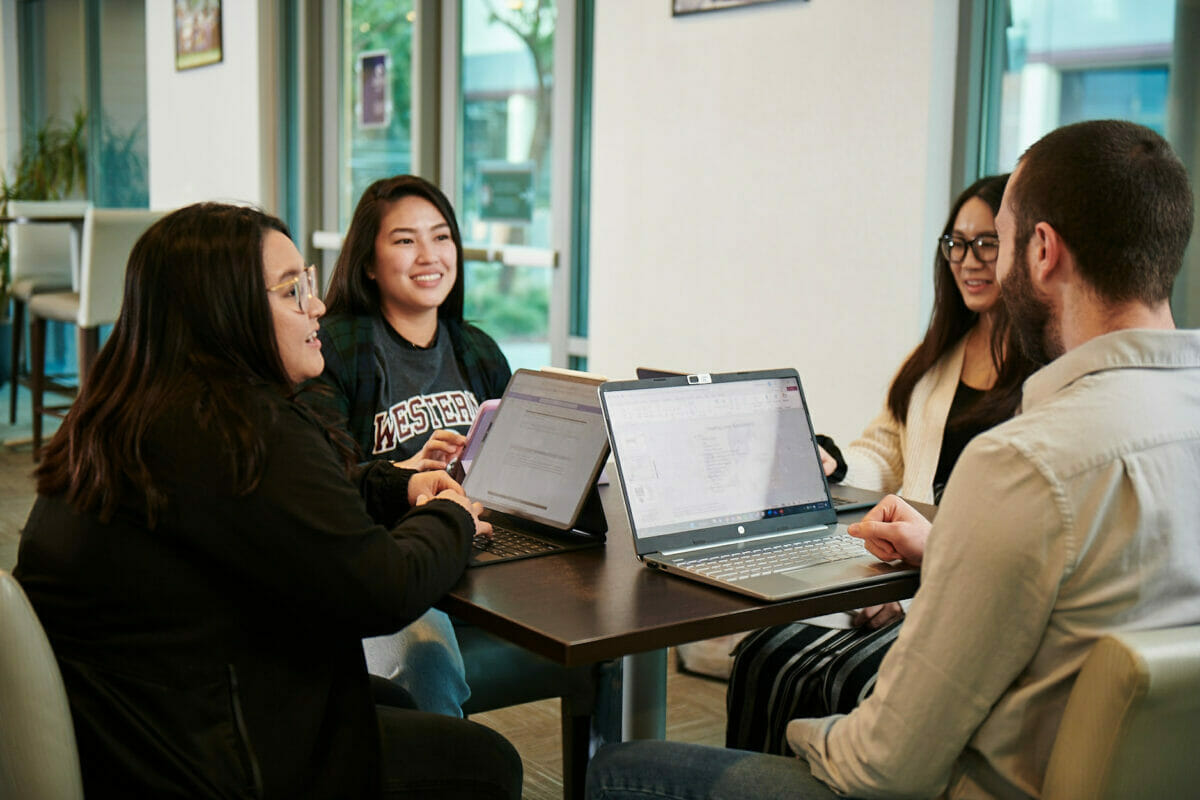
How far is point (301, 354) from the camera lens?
1526mm

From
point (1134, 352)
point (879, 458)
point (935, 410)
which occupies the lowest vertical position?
point (879, 458)

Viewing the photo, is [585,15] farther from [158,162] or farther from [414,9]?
[158,162]

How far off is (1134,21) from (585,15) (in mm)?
2030

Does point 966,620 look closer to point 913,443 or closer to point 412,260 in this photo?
point 913,443

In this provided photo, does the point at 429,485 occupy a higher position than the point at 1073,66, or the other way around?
the point at 1073,66

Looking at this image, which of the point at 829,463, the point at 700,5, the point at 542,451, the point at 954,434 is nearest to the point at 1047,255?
the point at 542,451

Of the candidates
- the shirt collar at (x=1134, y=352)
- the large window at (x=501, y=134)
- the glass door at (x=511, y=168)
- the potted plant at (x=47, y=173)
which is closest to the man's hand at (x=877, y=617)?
the shirt collar at (x=1134, y=352)

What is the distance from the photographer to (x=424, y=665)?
196cm

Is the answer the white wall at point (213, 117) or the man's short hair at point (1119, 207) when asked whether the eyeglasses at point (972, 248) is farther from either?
the white wall at point (213, 117)

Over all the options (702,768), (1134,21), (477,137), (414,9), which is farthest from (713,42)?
(702,768)

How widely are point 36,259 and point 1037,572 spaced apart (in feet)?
21.2

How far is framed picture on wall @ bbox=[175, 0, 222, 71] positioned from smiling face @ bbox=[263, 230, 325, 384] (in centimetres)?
501

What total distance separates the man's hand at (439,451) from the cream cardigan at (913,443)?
2.42 feet

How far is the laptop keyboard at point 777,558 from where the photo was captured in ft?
5.06
